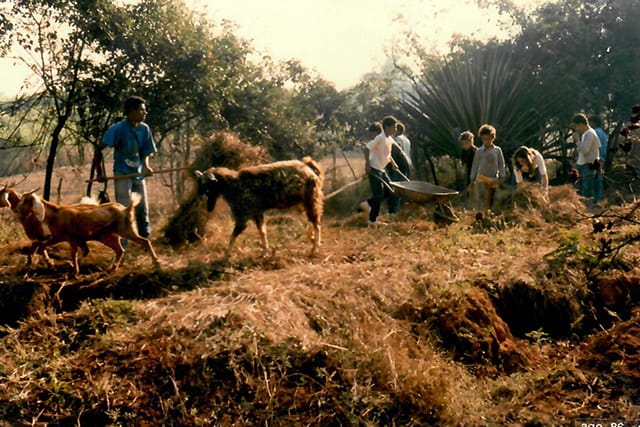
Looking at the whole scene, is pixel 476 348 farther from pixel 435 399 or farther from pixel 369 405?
pixel 369 405

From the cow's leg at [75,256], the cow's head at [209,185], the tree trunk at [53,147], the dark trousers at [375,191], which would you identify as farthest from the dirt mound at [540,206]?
the tree trunk at [53,147]

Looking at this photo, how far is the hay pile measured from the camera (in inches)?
332

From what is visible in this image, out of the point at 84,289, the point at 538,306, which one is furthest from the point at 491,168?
the point at 84,289

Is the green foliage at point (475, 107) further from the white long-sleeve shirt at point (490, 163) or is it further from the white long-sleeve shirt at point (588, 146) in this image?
the white long-sleeve shirt at point (490, 163)

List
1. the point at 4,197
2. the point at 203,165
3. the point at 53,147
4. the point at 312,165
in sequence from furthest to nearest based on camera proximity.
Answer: the point at 53,147 < the point at 203,165 < the point at 312,165 < the point at 4,197

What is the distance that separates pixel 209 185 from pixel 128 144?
42.3 inches

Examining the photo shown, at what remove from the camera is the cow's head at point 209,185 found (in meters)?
7.43

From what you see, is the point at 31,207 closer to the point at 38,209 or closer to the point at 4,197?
the point at 38,209

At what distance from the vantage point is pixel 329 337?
5363mm

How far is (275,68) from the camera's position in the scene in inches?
630

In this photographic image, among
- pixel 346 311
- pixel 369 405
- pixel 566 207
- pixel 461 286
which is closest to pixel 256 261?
pixel 346 311

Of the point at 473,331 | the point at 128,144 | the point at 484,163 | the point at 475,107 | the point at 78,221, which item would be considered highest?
the point at 475,107

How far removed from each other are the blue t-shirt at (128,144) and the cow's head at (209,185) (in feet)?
2.39

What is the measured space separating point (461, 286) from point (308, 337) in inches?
71.1
